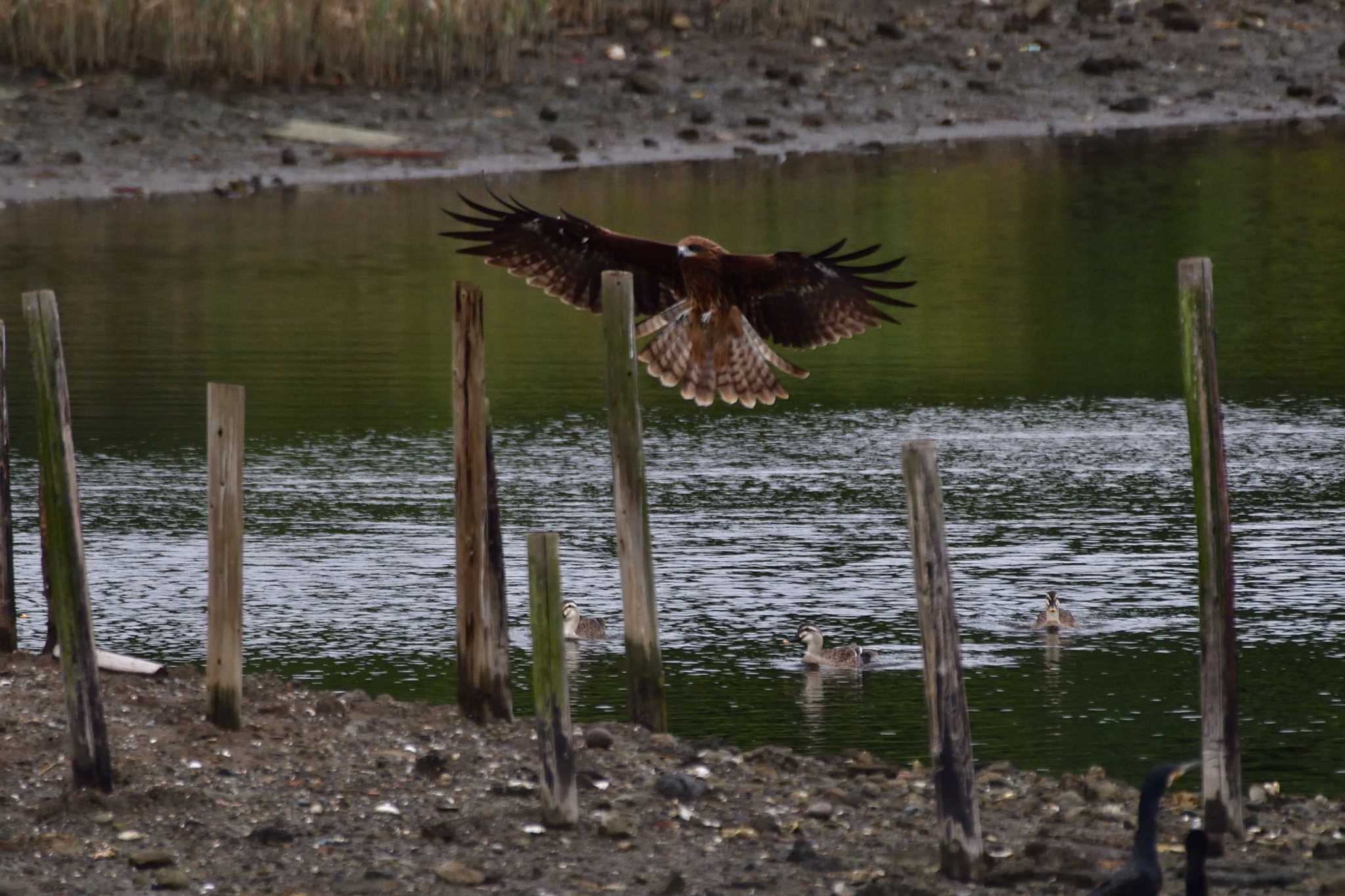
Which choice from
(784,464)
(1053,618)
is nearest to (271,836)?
(1053,618)

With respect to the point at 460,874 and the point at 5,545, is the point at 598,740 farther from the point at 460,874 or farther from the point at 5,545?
the point at 5,545

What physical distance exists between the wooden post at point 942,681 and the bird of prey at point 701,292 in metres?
2.63

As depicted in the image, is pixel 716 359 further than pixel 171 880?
Yes

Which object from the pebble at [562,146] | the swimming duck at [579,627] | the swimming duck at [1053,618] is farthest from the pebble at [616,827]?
the pebble at [562,146]

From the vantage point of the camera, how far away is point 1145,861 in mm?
7465

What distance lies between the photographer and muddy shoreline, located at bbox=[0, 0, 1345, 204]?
107 feet

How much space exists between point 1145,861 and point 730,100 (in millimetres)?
30453

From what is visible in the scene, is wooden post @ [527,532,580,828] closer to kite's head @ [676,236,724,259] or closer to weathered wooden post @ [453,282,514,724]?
weathered wooden post @ [453,282,514,724]

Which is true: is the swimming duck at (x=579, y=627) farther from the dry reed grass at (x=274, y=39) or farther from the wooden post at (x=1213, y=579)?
the dry reed grass at (x=274, y=39)

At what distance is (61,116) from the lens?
32594 mm

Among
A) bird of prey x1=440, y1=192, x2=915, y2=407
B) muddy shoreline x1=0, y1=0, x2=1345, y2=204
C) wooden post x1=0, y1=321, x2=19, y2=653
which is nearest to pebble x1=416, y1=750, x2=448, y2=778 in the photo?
wooden post x1=0, y1=321, x2=19, y2=653

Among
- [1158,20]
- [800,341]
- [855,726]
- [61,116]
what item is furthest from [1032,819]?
[1158,20]

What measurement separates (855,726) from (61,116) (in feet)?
78.8

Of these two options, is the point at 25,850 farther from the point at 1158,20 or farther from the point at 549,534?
the point at 1158,20
